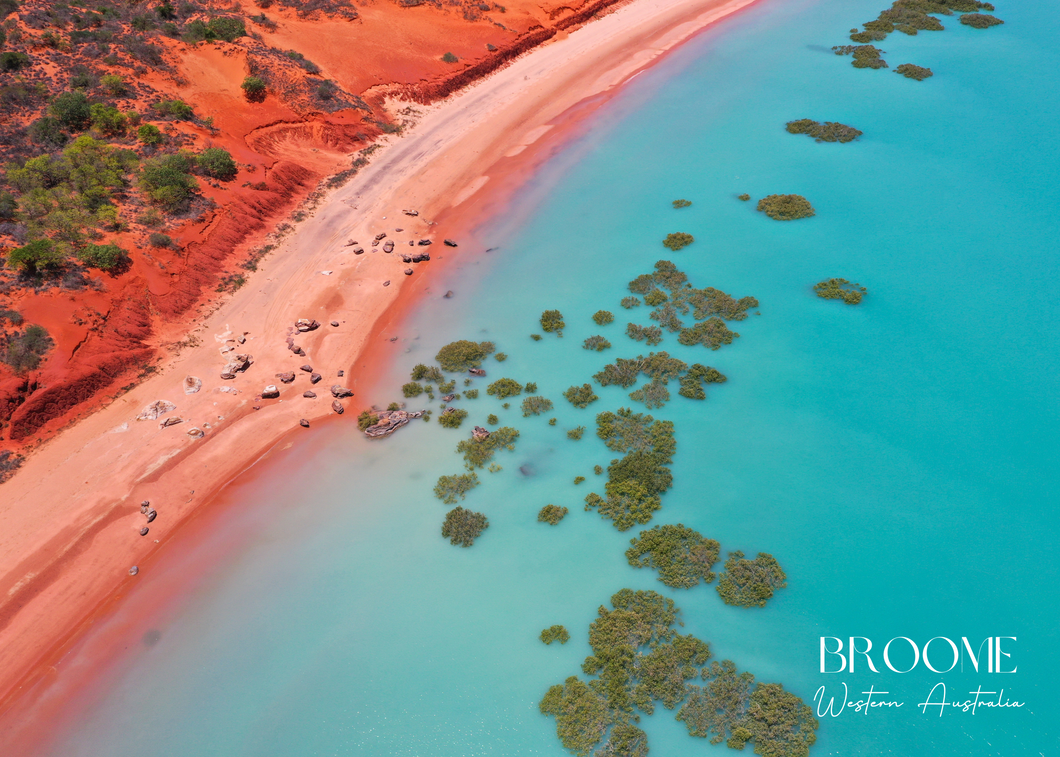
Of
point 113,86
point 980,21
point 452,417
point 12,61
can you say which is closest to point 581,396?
point 452,417

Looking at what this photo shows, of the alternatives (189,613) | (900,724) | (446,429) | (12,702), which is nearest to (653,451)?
(446,429)

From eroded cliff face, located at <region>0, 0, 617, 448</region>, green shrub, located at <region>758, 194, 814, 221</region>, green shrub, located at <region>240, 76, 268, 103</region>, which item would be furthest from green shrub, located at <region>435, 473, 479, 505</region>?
green shrub, located at <region>240, 76, 268, 103</region>

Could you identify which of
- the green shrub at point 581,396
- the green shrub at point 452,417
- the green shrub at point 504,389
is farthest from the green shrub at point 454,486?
the green shrub at point 581,396

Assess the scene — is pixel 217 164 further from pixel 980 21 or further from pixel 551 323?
pixel 980 21

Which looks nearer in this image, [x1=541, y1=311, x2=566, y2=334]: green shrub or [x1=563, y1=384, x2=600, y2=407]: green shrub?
[x1=563, y1=384, x2=600, y2=407]: green shrub

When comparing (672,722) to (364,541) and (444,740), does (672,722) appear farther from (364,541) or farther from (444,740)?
(364,541)

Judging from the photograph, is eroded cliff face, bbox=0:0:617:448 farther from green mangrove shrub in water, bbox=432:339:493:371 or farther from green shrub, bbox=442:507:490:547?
green shrub, bbox=442:507:490:547
